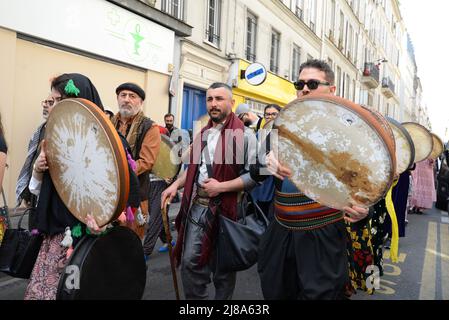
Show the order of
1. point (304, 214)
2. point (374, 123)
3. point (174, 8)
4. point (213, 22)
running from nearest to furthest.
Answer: point (374, 123) → point (304, 214) → point (174, 8) → point (213, 22)

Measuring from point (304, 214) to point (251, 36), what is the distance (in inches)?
516

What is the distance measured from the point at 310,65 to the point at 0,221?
2384mm

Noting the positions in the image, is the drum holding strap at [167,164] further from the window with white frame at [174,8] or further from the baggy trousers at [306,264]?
the window with white frame at [174,8]

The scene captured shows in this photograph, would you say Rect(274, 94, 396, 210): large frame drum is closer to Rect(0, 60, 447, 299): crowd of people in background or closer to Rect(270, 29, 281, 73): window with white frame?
Rect(0, 60, 447, 299): crowd of people in background

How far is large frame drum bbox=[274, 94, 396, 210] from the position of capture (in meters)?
1.79

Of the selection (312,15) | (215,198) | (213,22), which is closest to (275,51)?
(213,22)

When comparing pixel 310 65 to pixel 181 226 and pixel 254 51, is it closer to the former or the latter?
pixel 181 226

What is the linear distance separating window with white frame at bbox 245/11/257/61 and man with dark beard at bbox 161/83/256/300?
11569 mm

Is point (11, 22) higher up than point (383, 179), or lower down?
higher up

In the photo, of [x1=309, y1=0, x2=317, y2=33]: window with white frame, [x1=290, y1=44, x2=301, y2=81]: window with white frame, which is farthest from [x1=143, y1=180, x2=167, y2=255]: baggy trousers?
[x1=309, y1=0, x2=317, y2=33]: window with white frame

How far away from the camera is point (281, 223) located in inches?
92.8

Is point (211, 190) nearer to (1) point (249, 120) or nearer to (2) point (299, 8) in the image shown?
(1) point (249, 120)

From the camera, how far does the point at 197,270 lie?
2986 mm

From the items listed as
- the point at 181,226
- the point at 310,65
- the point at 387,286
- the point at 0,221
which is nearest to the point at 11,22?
the point at 0,221
